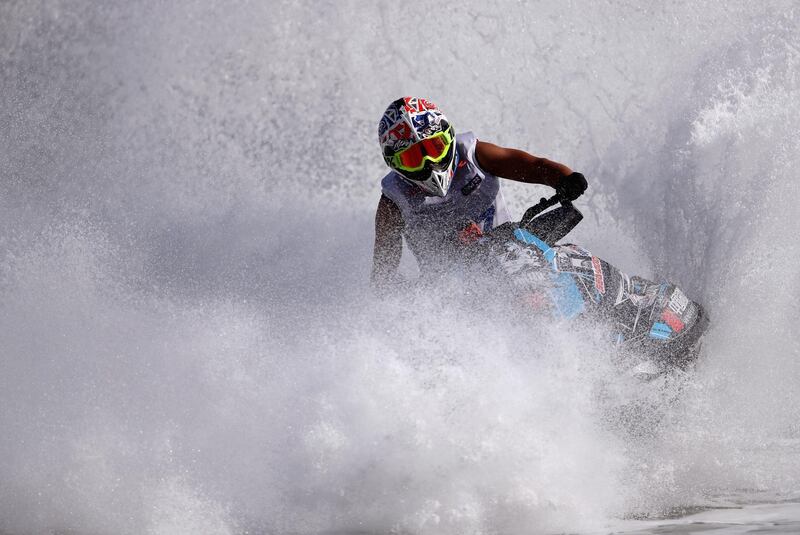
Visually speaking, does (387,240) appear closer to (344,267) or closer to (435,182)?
(435,182)

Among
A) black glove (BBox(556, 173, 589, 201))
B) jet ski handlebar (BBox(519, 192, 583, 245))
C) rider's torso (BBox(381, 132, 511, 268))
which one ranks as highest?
rider's torso (BBox(381, 132, 511, 268))

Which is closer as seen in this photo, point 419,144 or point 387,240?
point 419,144

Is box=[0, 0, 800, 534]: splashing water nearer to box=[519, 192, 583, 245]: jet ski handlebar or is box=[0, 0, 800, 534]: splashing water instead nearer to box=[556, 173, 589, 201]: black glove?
box=[519, 192, 583, 245]: jet ski handlebar

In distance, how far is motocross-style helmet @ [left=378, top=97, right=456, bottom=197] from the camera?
4.28 meters

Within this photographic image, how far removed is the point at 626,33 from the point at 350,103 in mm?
3854

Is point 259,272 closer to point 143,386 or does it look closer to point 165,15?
point 165,15

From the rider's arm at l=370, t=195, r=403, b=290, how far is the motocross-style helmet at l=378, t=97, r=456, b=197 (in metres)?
0.27

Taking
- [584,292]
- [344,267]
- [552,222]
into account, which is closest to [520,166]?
[552,222]

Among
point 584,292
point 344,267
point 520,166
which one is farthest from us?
point 344,267

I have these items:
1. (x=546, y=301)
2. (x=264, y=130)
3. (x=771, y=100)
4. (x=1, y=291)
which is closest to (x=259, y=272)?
(x=264, y=130)

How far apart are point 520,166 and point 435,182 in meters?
0.47

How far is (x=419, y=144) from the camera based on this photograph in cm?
427

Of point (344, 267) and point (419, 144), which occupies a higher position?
point (344, 267)

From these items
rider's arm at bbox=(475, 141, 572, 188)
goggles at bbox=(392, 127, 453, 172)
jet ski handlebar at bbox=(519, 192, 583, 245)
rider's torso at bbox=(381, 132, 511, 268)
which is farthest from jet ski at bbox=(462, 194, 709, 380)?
goggles at bbox=(392, 127, 453, 172)
